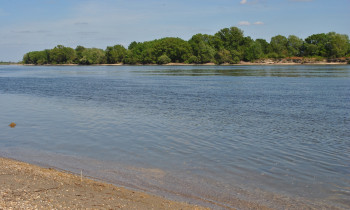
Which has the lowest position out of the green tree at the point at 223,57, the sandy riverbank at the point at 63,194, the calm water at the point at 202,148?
the calm water at the point at 202,148

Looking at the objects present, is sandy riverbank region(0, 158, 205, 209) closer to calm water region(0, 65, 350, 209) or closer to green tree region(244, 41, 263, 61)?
calm water region(0, 65, 350, 209)

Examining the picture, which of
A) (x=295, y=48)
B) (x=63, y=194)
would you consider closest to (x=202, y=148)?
(x=63, y=194)

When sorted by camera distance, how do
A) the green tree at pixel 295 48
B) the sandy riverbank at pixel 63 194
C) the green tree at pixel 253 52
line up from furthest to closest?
1. the green tree at pixel 295 48
2. the green tree at pixel 253 52
3. the sandy riverbank at pixel 63 194

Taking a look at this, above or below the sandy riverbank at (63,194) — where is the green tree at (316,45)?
above

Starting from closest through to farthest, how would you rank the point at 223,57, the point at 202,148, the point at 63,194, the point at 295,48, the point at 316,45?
1. the point at 63,194
2. the point at 202,148
3. the point at 316,45
4. the point at 223,57
5. the point at 295,48

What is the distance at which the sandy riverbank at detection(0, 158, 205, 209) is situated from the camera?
8.24 meters

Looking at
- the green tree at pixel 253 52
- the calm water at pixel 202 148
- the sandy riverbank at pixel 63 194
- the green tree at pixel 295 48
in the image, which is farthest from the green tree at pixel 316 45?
the sandy riverbank at pixel 63 194

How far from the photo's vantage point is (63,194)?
355 inches

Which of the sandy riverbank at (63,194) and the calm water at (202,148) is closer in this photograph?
the sandy riverbank at (63,194)

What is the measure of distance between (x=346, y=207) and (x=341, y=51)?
7119 inches

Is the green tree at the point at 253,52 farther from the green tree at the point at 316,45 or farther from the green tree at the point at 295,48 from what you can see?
the green tree at the point at 316,45

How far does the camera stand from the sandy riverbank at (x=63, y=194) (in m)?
8.24

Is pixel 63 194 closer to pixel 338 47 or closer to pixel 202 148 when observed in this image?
pixel 202 148

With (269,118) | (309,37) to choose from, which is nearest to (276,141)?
(269,118)
